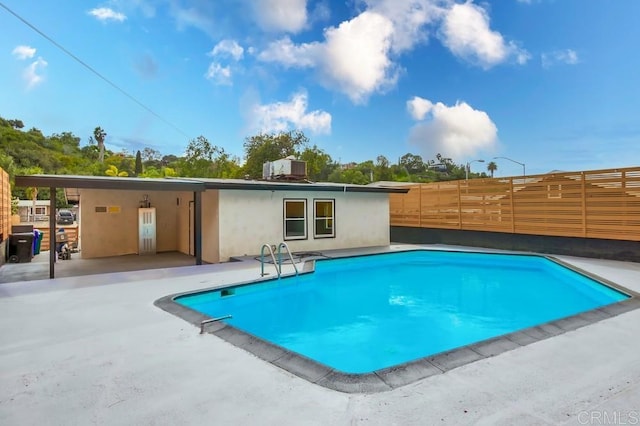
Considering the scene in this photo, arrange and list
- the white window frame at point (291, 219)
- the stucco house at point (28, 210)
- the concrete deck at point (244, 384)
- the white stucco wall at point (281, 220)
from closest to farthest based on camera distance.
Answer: the concrete deck at point (244, 384)
the white stucco wall at point (281, 220)
the white window frame at point (291, 219)
the stucco house at point (28, 210)

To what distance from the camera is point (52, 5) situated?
12969 millimetres

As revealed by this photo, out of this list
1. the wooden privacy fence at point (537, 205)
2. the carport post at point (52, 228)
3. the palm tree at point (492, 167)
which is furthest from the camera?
the palm tree at point (492, 167)

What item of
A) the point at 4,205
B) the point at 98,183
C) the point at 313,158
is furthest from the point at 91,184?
the point at 313,158

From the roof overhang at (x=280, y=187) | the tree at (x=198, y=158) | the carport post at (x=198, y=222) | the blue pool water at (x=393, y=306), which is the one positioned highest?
the tree at (x=198, y=158)

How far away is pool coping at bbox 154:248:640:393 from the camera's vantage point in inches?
129

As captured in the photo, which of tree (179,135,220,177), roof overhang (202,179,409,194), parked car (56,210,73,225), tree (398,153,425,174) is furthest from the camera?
tree (398,153,425,174)

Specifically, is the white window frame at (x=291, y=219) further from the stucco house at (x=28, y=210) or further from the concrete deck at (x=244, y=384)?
the stucco house at (x=28, y=210)

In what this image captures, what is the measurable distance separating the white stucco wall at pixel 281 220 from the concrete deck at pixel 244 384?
5687mm

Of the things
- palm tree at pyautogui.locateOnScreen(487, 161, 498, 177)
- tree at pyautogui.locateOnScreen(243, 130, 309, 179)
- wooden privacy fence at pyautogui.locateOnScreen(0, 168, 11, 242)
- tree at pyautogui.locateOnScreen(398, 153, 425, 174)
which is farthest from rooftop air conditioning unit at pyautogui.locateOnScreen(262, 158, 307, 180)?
palm tree at pyautogui.locateOnScreen(487, 161, 498, 177)

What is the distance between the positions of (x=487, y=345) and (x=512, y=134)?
26.5 meters

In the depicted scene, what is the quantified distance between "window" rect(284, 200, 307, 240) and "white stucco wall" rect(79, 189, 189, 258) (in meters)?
3.50

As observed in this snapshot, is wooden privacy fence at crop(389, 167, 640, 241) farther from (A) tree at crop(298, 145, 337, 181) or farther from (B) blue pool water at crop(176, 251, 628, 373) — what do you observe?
(A) tree at crop(298, 145, 337, 181)

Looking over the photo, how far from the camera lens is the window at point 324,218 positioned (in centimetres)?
1252

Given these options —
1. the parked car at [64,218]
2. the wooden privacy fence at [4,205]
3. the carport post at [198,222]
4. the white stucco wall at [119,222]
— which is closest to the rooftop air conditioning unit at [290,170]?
the white stucco wall at [119,222]
